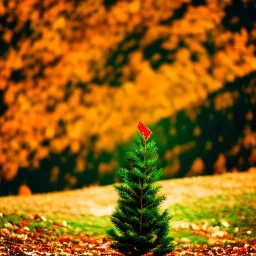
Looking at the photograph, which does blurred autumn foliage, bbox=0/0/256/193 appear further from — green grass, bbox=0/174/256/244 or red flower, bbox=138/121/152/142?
red flower, bbox=138/121/152/142

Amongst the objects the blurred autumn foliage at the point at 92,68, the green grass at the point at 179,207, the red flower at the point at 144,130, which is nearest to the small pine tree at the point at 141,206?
the red flower at the point at 144,130

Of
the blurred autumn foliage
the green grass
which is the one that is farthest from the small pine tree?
the blurred autumn foliage

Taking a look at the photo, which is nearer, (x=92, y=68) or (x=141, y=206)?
(x=141, y=206)

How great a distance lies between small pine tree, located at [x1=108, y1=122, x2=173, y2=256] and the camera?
4.03 m

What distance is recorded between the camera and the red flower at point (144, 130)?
12.5ft

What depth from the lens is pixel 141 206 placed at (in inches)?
160

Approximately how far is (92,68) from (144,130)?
581 centimetres

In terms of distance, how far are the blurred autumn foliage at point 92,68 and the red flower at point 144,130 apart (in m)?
5.09

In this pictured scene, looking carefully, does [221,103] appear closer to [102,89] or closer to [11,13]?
[102,89]

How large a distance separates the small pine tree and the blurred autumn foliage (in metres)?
4.86

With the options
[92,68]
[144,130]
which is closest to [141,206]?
[144,130]

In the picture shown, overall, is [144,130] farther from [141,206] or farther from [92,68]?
[92,68]

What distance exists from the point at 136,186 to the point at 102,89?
553 cm

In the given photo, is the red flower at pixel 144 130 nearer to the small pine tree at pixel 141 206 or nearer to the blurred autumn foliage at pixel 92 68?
the small pine tree at pixel 141 206
